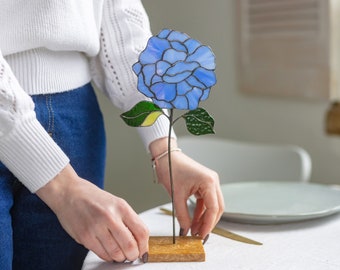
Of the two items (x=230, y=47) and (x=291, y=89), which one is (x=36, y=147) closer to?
(x=291, y=89)

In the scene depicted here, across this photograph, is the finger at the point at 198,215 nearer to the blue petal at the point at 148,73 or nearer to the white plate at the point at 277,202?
the white plate at the point at 277,202

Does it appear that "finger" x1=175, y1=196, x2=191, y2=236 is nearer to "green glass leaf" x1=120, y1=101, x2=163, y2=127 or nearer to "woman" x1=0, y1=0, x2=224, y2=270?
"woman" x1=0, y1=0, x2=224, y2=270

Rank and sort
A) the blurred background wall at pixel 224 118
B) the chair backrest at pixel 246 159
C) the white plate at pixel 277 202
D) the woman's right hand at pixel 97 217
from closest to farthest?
1. the woman's right hand at pixel 97 217
2. the white plate at pixel 277 202
3. the chair backrest at pixel 246 159
4. the blurred background wall at pixel 224 118

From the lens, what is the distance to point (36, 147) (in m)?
0.86

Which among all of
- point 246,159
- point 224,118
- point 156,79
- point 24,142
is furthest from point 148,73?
point 224,118

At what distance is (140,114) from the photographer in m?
0.91

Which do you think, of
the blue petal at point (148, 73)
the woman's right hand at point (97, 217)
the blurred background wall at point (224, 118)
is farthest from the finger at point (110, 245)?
the blurred background wall at point (224, 118)

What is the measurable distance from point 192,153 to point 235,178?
0.50 ft

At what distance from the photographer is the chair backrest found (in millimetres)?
1850

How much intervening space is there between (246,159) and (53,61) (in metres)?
1.04

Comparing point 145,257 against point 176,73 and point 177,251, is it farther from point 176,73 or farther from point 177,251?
point 176,73

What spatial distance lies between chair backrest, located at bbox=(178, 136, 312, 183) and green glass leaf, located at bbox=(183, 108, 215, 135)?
97 centimetres

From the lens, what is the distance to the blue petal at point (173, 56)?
89 centimetres

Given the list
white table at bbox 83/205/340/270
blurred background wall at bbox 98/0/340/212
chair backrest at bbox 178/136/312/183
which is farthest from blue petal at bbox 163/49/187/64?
blurred background wall at bbox 98/0/340/212
